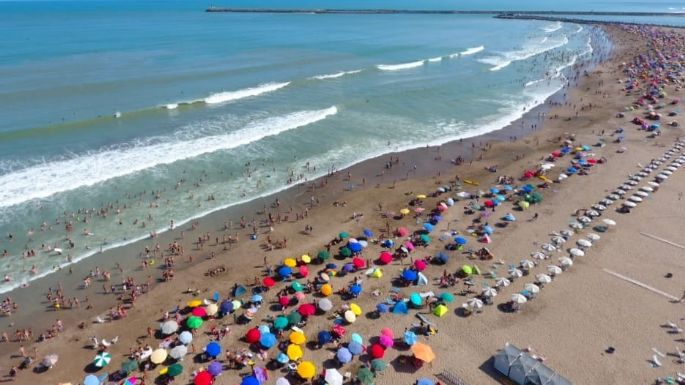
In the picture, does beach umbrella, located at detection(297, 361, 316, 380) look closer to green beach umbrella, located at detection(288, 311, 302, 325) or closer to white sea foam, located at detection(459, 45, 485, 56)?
green beach umbrella, located at detection(288, 311, 302, 325)

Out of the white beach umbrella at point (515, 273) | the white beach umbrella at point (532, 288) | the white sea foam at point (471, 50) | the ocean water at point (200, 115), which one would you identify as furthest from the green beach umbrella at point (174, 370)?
the white sea foam at point (471, 50)

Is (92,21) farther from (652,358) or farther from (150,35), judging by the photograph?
(652,358)

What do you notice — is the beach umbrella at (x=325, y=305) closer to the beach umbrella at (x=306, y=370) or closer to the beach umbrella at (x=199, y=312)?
the beach umbrella at (x=306, y=370)

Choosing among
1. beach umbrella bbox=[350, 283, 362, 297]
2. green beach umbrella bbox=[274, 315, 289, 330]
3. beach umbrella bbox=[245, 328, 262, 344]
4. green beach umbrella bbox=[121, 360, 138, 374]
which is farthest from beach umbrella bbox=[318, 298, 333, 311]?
green beach umbrella bbox=[121, 360, 138, 374]

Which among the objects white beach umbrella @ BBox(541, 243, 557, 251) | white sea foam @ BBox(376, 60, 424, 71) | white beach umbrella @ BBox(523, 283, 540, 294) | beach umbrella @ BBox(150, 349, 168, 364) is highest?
white sea foam @ BBox(376, 60, 424, 71)

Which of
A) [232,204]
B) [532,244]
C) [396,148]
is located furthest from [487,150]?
[232,204]
